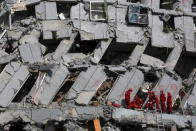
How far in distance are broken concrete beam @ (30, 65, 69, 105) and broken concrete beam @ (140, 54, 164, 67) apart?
13.7ft

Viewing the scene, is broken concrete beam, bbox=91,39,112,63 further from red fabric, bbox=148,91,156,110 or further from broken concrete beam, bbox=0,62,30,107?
broken concrete beam, bbox=0,62,30,107

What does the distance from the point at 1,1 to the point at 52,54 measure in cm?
441

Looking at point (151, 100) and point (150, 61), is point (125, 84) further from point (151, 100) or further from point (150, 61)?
point (150, 61)

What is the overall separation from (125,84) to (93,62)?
198cm

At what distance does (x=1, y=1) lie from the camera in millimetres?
34156

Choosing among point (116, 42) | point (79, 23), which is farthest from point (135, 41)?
point (79, 23)

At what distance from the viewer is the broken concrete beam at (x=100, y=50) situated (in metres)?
32.3

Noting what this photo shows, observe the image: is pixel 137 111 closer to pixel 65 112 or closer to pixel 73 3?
pixel 65 112

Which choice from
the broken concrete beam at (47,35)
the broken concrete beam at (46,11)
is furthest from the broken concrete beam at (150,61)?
the broken concrete beam at (46,11)

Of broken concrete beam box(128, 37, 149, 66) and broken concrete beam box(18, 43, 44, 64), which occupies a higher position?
broken concrete beam box(18, 43, 44, 64)

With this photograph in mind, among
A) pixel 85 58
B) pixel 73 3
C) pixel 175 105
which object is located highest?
pixel 73 3

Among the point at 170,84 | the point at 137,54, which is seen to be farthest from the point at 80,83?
the point at 170,84

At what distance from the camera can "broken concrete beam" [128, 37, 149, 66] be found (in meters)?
32.8

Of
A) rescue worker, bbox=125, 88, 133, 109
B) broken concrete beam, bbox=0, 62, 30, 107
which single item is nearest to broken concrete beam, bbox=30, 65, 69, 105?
broken concrete beam, bbox=0, 62, 30, 107
